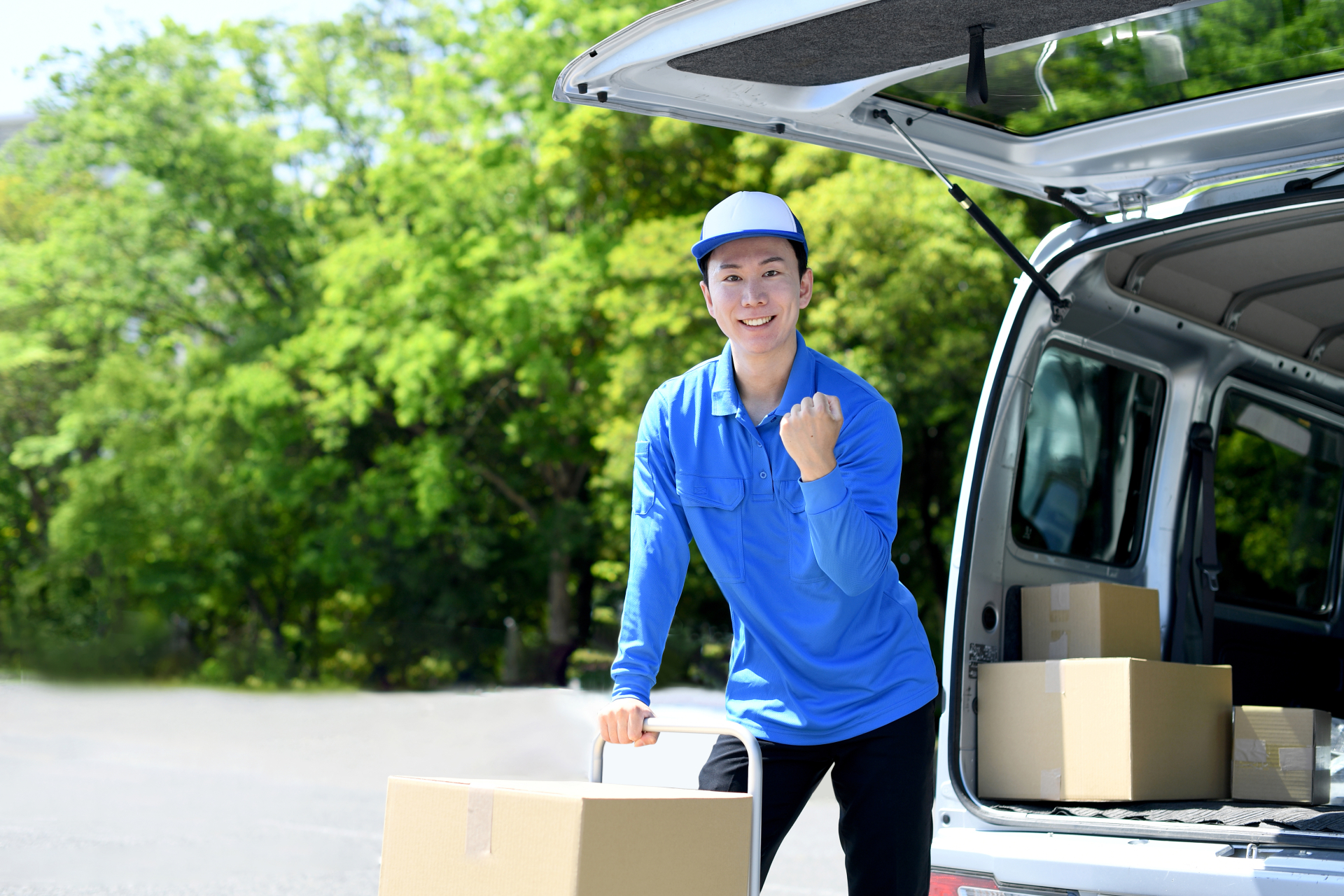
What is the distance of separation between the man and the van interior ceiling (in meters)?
0.85

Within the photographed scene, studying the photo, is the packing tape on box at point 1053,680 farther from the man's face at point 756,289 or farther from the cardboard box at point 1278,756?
the man's face at point 756,289

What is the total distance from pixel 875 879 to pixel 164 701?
66.9ft

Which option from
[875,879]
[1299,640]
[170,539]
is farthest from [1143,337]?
[170,539]

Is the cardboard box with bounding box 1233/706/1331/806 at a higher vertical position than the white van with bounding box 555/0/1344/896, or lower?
lower

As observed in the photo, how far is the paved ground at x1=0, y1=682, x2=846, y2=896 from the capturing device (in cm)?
712

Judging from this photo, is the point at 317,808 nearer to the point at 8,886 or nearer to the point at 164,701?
the point at 8,886

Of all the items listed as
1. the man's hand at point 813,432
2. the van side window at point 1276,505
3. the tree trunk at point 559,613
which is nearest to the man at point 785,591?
the man's hand at point 813,432

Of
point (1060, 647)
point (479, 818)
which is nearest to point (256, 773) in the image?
point (1060, 647)

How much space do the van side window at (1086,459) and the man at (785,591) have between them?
1394 millimetres

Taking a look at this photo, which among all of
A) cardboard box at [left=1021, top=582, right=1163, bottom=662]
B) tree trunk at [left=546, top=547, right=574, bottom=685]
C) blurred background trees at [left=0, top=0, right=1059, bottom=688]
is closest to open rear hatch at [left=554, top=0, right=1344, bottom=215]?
cardboard box at [left=1021, top=582, right=1163, bottom=662]

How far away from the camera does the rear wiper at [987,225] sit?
3.22 m

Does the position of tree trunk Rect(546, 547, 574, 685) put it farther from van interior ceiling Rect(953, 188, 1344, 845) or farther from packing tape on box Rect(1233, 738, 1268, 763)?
packing tape on box Rect(1233, 738, 1268, 763)

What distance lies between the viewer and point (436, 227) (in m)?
19.3

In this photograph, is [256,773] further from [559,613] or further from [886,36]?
A: [886,36]
